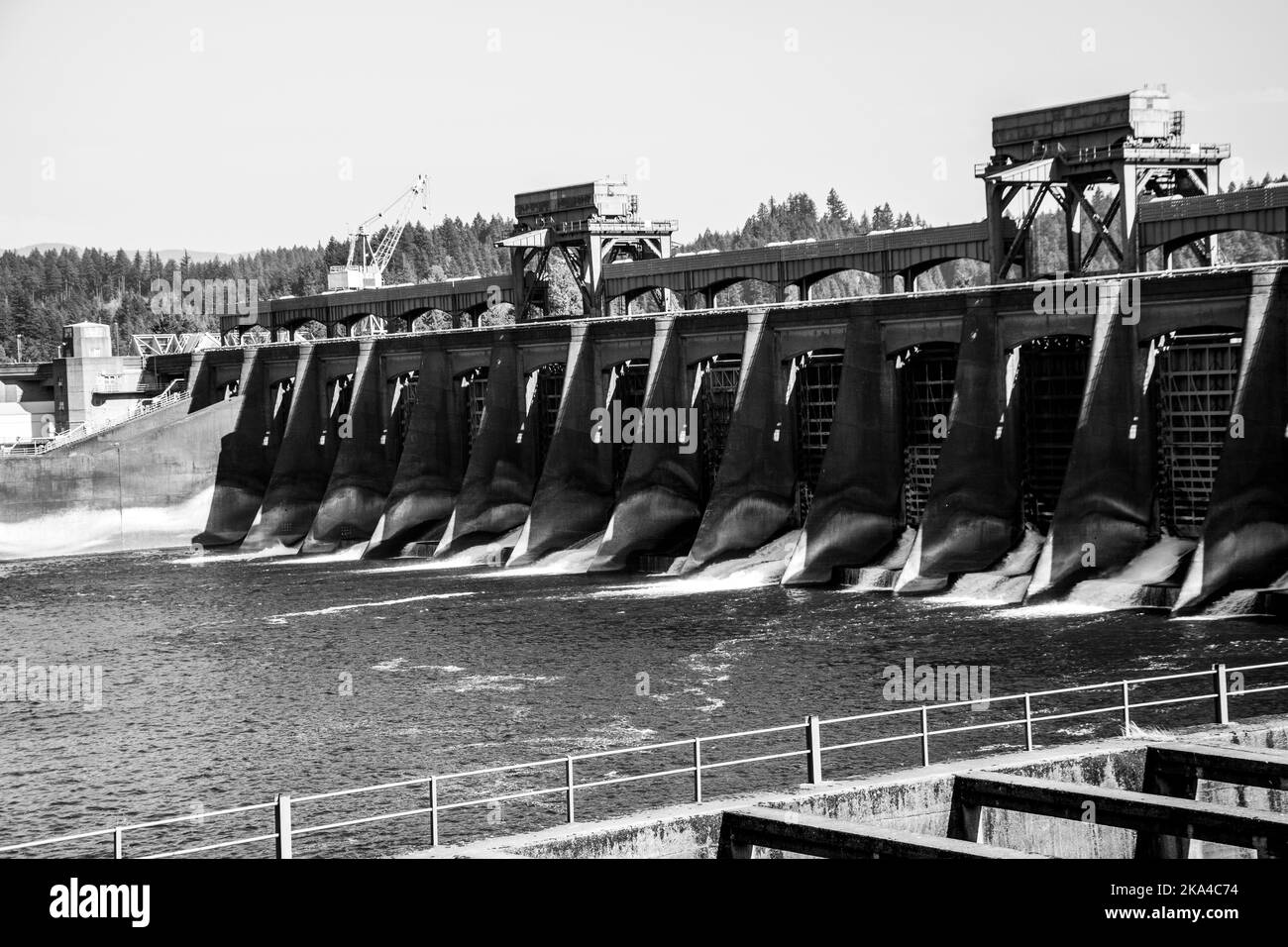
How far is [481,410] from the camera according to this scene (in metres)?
73.3

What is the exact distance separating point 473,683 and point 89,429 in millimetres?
47712

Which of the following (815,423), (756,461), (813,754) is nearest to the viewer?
(813,754)

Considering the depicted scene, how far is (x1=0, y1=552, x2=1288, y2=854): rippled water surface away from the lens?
3098 cm

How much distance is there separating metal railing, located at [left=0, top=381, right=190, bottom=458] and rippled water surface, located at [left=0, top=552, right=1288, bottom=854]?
2015cm

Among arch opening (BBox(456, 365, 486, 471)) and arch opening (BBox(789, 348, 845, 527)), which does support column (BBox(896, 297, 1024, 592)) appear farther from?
arch opening (BBox(456, 365, 486, 471))

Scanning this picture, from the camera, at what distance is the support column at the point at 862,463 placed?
53.1 metres

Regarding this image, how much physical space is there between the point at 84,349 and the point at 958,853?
8192 cm

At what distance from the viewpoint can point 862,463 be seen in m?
53.5

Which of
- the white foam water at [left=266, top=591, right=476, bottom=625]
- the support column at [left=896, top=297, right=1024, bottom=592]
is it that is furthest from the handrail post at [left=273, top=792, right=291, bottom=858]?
the white foam water at [left=266, top=591, right=476, bottom=625]

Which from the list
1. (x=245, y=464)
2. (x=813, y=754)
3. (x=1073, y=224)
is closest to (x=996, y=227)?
(x=1073, y=224)

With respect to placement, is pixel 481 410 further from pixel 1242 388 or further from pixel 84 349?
pixel 1242 388

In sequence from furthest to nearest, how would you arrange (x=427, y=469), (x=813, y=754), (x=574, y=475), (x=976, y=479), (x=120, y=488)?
(x=120, y=488) → (x=427, y=469) → (x=574, y=475) → (x=976, y=479) → (x=813, y=754)

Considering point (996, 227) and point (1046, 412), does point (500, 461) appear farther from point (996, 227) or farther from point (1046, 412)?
point (1046, 412)
